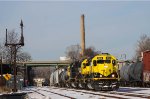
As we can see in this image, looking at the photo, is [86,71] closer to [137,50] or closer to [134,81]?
[134,81]

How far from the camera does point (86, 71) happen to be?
35.1m

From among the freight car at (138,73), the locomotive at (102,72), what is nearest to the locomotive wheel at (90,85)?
the locomotive at (102,72)

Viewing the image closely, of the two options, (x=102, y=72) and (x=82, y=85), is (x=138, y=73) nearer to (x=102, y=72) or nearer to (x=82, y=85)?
(x=82, y=85)

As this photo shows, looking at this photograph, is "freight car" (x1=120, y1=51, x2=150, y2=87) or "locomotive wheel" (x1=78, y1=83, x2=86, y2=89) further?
"freight car" (x1=120, y1=51, x2=150, y2=87)

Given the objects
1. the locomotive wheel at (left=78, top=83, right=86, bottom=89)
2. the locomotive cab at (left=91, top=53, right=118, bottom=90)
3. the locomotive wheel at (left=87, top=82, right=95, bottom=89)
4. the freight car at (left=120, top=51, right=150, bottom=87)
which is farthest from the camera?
the freight car at (left=120, top=51, right=150, bottom=87)

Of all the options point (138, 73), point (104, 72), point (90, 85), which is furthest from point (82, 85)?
point (104, 72)

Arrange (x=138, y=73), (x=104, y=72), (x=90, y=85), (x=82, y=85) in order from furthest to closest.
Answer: (x=138, y=73)
(x=82, y=85)
(x=90, y=85)
(x=104, y=72)

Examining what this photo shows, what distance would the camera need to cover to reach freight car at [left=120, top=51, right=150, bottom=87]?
126ft

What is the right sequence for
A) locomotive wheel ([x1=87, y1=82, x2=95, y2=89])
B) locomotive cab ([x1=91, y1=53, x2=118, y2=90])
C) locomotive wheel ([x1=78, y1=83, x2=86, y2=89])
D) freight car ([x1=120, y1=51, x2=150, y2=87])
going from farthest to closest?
freight car ([x1=120, y1=51, x2=150, y2=87]) → locomotive wheel ([x1=78, y1=83, x2=86, y2=89]) → locomotive wheel ([x1=87, y1=82, x2=95, y2=89]) → locomotive cab ([x1=91, y1=53, x2=118, y2=90])

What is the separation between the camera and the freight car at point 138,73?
38375mm

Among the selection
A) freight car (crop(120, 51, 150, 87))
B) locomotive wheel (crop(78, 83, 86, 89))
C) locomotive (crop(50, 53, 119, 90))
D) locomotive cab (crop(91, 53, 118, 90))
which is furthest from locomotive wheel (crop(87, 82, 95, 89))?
freight car (crop(120, 51, 150, 87))

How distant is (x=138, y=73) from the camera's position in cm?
4169

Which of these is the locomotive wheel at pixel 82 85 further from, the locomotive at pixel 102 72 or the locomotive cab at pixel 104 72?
the locomotive cab at pixel 104 72

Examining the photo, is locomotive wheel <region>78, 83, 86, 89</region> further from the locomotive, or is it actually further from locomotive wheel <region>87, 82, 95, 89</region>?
the locomotive
